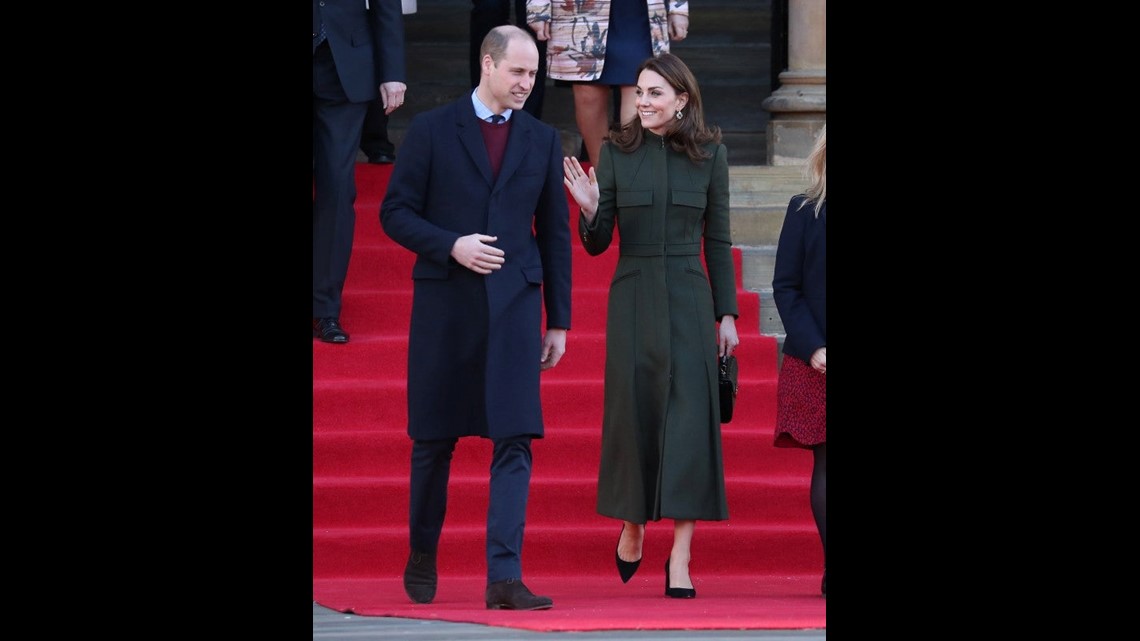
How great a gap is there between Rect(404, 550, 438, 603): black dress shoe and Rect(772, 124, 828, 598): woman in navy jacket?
4.02ft

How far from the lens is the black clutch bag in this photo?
668 cm

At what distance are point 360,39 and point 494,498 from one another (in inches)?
115

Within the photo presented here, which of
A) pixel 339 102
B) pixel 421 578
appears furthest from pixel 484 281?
pixel 339 102

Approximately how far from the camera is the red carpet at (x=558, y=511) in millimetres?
6629

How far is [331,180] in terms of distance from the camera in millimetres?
8234

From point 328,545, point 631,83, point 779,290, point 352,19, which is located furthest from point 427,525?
point 631,83

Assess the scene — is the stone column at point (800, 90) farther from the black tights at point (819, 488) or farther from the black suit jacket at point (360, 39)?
the black tights at point (819, 488)

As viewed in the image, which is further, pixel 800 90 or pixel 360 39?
pixel 800 90

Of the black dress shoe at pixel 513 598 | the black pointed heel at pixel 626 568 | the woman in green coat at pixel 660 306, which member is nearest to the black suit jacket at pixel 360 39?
the woman in green coat at pixel 660 306

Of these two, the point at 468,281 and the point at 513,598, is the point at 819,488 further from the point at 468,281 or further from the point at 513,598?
the point at 468,281

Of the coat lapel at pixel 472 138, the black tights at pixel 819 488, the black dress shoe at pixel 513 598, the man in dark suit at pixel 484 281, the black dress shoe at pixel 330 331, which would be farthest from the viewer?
the black dress shoe at pixel 330 331

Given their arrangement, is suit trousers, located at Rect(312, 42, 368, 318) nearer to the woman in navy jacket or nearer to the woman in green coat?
the woman in green coat

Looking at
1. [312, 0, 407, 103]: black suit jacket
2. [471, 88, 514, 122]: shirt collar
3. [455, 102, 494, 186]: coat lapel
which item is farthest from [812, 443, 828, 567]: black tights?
[312, 0, 407, 103]: black suit jacket
